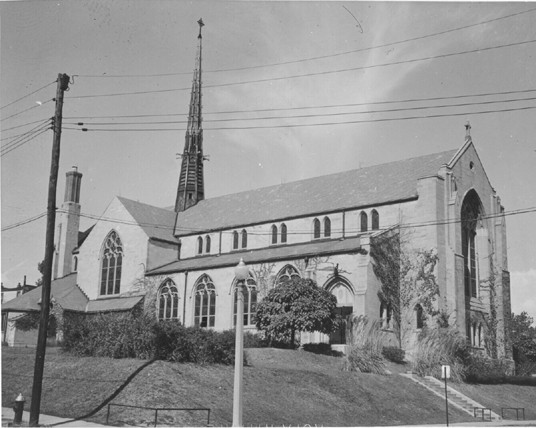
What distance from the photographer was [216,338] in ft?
101

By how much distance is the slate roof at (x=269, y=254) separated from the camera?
45.9 metres

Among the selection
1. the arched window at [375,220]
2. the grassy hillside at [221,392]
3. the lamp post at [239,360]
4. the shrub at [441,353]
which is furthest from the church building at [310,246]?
the lamp post at [239,360]

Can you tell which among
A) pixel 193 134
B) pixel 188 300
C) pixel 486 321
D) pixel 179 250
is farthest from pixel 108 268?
pixel 486 321

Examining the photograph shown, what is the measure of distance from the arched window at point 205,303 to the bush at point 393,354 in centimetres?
1491

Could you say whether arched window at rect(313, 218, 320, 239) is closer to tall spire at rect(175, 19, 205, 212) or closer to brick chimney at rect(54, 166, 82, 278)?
tall spire at rect(175, 19, 205, 212)

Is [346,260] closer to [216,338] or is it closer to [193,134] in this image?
[216,338]

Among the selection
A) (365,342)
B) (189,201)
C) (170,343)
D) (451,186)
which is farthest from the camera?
(189,201)

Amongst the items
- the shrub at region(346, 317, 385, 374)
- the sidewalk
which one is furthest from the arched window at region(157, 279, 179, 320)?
the sidewalk

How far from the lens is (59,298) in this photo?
56.4m

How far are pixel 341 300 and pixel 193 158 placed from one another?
32.6 m

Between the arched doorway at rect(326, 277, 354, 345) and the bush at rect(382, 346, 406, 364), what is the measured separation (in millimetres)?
3100

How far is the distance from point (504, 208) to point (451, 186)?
29.2ft

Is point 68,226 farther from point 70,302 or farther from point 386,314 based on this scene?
point 386,314

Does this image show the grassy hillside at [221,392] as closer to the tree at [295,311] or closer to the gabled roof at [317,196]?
the tree at [295,311]
